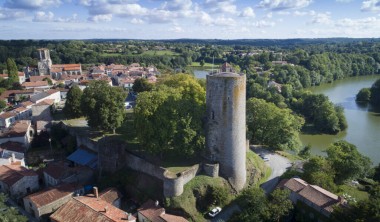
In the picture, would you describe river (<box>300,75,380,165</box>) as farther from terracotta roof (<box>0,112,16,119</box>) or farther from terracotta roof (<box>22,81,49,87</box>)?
terracotta roof (<box>22,81,49,87</box>)

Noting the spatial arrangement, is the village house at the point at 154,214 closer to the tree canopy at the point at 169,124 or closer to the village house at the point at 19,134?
the tree canopy at the point at 169,124

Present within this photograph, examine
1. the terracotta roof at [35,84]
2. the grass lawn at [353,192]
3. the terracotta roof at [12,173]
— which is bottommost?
the grass lawn at [353,192]

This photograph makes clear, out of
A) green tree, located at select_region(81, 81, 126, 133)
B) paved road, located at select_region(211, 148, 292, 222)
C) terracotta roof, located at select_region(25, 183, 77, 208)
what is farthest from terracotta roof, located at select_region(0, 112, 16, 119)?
paved road, located at select_region(211, 148, 292, 222)

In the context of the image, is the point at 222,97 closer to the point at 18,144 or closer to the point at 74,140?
the point at 74,140

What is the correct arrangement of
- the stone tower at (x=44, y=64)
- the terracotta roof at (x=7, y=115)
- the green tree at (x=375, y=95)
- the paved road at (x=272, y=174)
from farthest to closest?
the stone tower at (x=44, y=64), the green tree at (x=375, y=95), the terracotta roof at (x=7, y=115), the paved road at (x=272, y=174)

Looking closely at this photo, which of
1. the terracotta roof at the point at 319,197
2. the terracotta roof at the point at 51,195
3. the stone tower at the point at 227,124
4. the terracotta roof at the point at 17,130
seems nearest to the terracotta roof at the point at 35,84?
the terracotta roof at the point at 17,130

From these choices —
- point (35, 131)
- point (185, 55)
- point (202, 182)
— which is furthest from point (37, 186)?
point (185, 55)

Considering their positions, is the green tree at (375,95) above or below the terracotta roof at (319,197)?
above

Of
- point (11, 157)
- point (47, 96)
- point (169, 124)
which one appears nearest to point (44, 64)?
point (47, 96)
